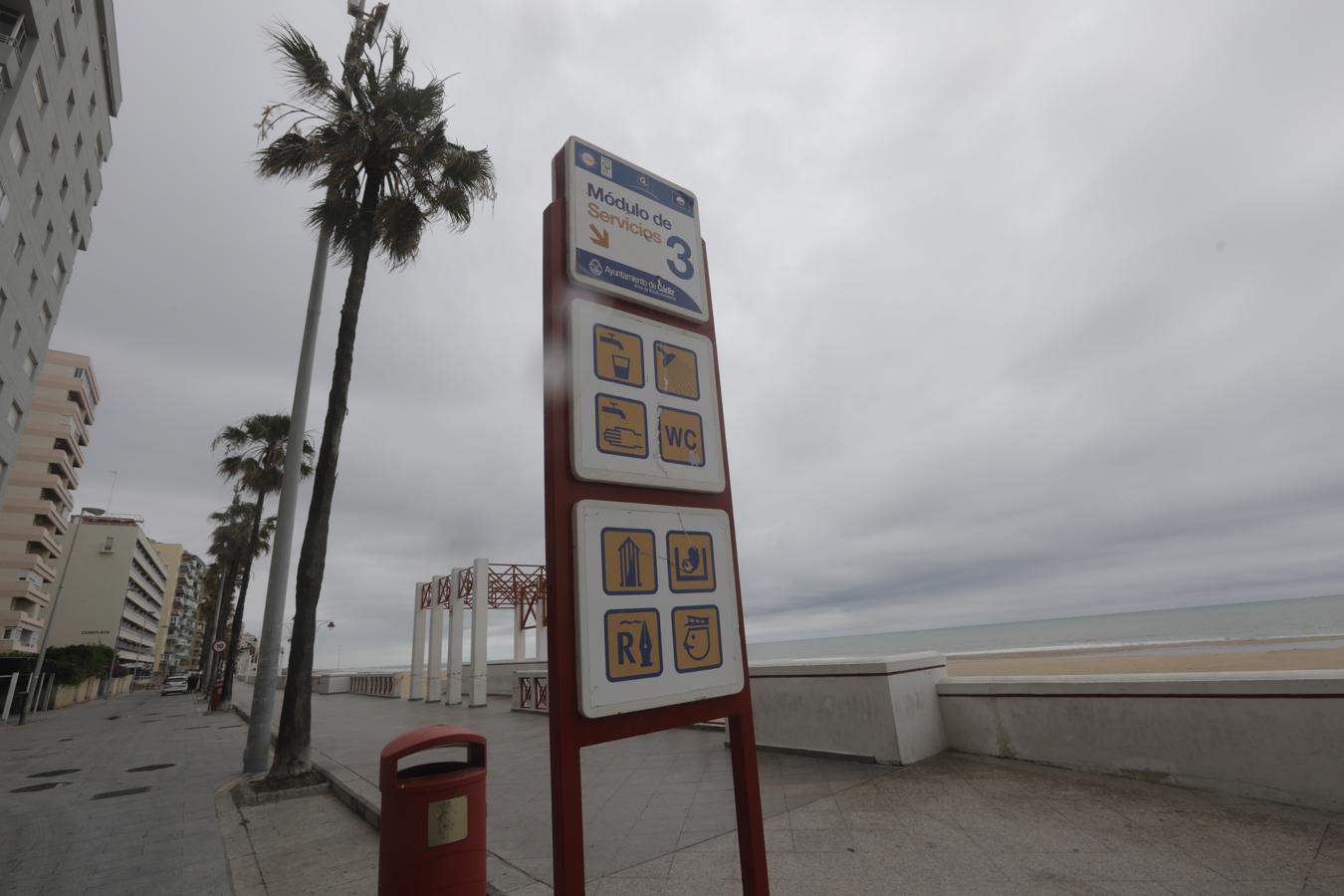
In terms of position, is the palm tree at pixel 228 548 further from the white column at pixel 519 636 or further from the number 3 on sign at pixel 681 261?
the number 3 on sign at pixel 681 261

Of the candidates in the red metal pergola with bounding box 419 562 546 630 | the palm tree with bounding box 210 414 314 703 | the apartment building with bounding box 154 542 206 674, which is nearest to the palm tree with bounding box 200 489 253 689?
the palm tree with bounding box 210 414 314 703

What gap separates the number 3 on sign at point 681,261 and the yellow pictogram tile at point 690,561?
151 cm

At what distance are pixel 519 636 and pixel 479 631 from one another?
7.76 meters

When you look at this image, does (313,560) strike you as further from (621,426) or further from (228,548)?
(228,548)

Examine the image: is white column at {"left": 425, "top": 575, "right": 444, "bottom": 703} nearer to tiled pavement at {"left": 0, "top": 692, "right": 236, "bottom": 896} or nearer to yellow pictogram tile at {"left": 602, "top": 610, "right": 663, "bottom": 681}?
tiled pavement at {"left": 0, "top": 692, "right": 236, "bottom": 896}

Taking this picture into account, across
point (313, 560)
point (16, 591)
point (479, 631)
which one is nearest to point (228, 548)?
point (16, 591)

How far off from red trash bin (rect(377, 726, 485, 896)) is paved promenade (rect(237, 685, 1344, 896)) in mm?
957

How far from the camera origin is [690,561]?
9.69 feet

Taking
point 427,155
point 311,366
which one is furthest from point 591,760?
point 427,155

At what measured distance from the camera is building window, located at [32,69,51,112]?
24109mm

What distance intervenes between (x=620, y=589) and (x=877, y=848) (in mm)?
3110

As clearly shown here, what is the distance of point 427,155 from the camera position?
33.5 ft

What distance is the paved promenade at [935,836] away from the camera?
3506 mm

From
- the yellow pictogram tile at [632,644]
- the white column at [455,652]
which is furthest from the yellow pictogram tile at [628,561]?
the white column at [455,652]
